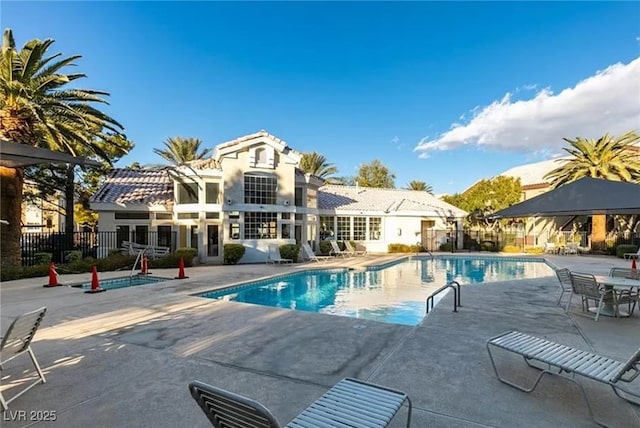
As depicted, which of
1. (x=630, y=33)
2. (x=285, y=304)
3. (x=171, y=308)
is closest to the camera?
(x=171, y=308)

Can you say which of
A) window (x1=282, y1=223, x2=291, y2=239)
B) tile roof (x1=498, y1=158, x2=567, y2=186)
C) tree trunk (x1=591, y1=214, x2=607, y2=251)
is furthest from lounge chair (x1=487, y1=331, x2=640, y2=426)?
tile roof (x1=498, y1=158, x2=567, y2=186)

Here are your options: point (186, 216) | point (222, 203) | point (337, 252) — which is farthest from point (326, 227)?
point (186, 216)

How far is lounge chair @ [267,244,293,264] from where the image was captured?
18516 millimetres

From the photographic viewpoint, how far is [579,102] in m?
25.8

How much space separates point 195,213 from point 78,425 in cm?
1629

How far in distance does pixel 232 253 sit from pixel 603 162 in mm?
26068

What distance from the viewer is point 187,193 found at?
19.2 metres

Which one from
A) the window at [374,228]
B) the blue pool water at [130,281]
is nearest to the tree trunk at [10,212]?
the blue pool water at [130,281]

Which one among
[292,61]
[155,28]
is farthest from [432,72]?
[155,28]

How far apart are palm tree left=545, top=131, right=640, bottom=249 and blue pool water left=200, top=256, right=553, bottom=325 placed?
817 cm

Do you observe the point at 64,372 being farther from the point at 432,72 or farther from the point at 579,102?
the point at 579,102

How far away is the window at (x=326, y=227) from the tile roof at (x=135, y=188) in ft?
35.4

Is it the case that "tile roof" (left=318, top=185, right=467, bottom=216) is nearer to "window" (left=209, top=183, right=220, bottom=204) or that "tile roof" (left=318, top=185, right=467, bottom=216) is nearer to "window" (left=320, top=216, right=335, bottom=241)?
"window" (left=320, top=216, right=335, bottom=241)

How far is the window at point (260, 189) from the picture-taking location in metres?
19.4
